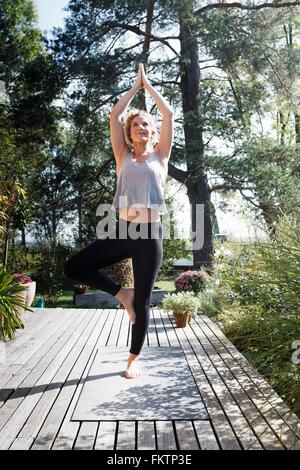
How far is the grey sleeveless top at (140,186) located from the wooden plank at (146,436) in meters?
1.23

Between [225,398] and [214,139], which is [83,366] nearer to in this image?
[225,398]

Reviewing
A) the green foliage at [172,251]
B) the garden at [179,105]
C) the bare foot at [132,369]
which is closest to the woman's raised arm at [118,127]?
the bare foot at [132,369]

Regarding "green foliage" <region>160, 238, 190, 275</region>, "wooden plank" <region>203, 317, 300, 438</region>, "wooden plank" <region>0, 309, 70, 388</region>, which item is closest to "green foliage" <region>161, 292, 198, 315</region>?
"wooden plank" <region>203, 317, 300, 438</region>

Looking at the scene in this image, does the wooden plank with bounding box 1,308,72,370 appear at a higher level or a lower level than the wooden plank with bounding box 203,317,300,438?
higher

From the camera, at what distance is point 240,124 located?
9031mm

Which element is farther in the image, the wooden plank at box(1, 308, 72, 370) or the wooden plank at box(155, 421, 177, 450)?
the wooden plank at box(1, 308, 72, 370)

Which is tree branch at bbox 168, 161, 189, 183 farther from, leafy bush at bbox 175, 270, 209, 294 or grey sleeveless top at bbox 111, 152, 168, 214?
grey sleeveless top at bbox 111, 152, 168, 214

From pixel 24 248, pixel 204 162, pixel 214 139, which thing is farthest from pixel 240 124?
pixel 24 248

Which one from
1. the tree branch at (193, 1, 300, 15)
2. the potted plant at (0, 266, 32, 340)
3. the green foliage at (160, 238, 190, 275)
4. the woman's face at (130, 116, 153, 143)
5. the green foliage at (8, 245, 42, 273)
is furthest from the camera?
the green foliage at (160, 238, 190, 275)

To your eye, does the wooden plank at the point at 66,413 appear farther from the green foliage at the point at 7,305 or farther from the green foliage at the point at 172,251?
the green foliage at the point at 172,251

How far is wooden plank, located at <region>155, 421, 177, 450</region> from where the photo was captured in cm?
208

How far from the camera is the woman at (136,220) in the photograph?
2.90 metres

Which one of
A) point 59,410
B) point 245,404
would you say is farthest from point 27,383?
point 245,404

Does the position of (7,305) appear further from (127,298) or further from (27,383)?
(127,298)
